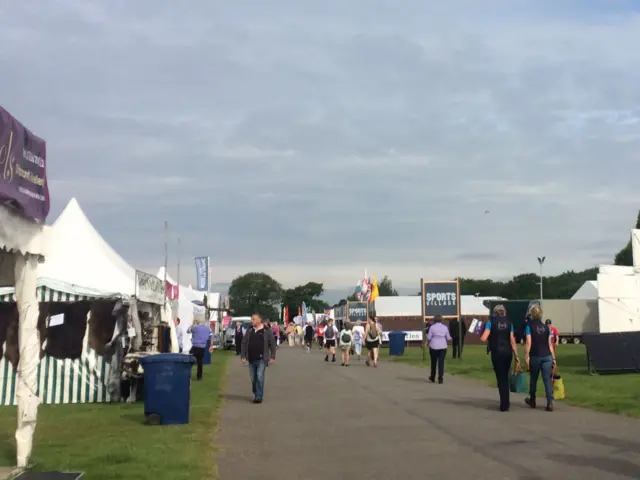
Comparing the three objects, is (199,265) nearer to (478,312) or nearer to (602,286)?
(478,312)

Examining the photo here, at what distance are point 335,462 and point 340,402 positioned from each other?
649 centimetres

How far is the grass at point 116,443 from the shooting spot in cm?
824

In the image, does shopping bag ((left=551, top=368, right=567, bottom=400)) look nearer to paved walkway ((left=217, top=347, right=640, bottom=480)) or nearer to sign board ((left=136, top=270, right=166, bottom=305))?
paved walkway ((left=217, top=347, right=640, bottom=480))

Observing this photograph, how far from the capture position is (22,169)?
8.45 m

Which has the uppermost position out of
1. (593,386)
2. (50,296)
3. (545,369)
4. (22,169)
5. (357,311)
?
(22,169)

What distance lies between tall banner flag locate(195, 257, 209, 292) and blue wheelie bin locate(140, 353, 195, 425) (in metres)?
35.9

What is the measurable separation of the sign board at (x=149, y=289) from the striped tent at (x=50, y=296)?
4.46ft

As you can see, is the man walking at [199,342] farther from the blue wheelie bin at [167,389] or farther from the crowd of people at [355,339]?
the blue wheelie bin at [167,389]

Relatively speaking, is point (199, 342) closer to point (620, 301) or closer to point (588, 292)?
point (620, 301)

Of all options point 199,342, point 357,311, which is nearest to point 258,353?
point 199,342

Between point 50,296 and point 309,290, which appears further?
point 309,290

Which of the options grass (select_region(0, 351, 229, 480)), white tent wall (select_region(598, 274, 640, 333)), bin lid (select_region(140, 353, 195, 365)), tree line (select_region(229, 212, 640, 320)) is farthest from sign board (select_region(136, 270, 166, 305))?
tree line (select_region(229, 212, 640, 320))

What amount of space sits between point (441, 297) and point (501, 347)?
18.3 meters

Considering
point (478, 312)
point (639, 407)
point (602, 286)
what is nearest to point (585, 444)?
point (639, 407)
